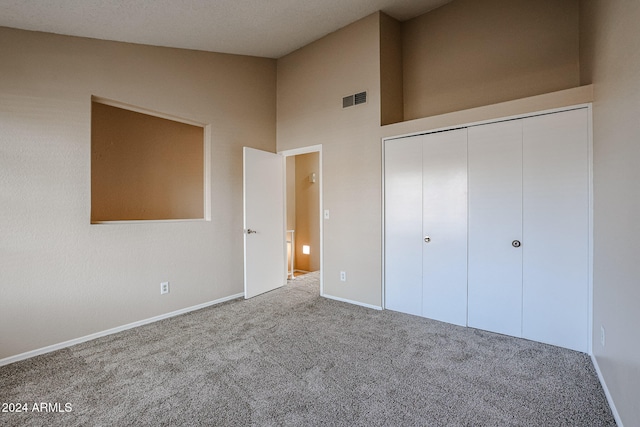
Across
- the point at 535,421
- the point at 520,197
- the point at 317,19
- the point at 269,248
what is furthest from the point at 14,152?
the point at 520,197

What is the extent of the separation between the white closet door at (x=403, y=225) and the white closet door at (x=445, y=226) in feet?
0.25

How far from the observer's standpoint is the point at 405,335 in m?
2.71

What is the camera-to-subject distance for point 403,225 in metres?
3.25

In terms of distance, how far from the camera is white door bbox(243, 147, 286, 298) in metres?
3.80

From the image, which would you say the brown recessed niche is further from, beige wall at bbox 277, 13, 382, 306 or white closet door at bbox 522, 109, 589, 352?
white closet door at bbox 522, 109, 589, 352

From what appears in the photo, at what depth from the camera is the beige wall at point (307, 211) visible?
230 inches

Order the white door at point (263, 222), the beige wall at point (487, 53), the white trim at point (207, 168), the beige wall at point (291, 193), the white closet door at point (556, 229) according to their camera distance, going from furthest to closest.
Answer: the beige wall at point (291, 193), the white door at point (263, 222), the white trim at point (207, 168), the beige wall at point (487, 53), the white closet door at point (556, 229)

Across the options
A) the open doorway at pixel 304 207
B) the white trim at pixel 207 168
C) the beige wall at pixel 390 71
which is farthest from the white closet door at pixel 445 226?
the open doorway at pixel 304 207

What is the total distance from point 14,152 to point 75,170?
387 mm

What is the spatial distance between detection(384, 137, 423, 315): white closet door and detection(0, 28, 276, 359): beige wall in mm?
2136

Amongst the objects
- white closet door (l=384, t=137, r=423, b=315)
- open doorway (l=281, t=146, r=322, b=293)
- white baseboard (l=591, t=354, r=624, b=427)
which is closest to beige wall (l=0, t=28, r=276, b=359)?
white closet door (l=384, t=137, r=423, b=315)

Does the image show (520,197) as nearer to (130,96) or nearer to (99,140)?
(130,96)

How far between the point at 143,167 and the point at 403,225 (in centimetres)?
378

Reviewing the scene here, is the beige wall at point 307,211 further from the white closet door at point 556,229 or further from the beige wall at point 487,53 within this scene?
the white closet door at point 556,229
